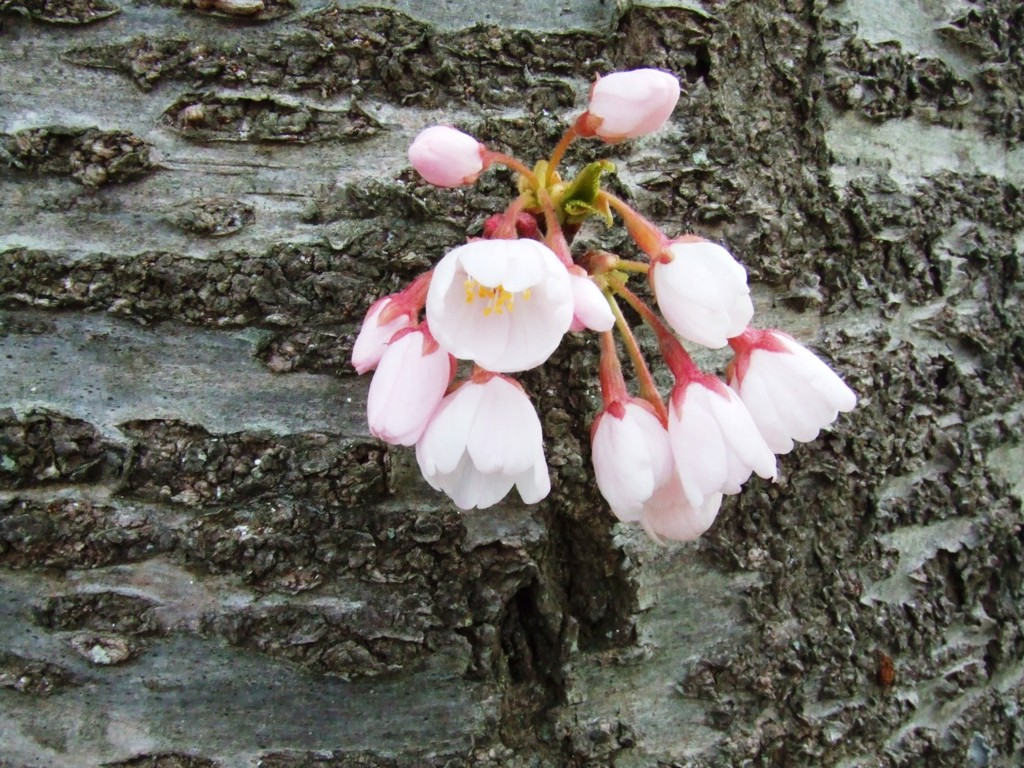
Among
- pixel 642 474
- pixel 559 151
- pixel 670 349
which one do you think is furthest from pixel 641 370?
pixel 559 151

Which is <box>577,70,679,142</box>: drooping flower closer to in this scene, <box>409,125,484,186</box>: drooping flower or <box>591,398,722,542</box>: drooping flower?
<box>409,125,484,186</box>: drooping flower

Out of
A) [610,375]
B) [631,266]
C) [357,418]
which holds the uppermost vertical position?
[631,266]

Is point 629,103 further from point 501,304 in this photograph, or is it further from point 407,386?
point 407,386

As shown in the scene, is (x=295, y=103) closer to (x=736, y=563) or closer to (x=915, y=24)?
(x=736, y=563)

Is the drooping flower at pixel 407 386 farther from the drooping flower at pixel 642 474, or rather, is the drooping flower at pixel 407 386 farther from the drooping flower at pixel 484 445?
the drooping flower at pixel 642 474

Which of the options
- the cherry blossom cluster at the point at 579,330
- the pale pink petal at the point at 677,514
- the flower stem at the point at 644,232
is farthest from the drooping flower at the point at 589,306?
the pale pink petal at the point at 677,514

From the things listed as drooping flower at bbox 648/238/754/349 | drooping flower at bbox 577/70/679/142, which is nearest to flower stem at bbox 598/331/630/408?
drooping flower at bbox 648/238/754/349
